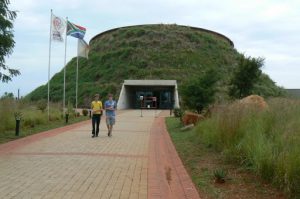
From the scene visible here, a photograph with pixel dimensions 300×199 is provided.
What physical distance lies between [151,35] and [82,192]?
65427 mm

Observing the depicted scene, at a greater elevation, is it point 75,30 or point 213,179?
point 75,30

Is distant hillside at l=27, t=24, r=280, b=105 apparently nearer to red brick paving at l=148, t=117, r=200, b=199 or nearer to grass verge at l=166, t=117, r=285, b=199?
red brick paving at l=148, t=117, r=200, b=199

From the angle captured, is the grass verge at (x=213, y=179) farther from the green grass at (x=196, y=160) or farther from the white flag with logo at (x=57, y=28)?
the white flag with logo at (x=57, y=28)

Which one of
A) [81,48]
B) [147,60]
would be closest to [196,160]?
[81,48]

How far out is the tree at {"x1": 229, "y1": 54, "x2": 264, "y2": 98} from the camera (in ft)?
120

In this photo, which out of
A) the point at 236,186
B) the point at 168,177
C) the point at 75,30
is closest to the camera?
the point at 236,186

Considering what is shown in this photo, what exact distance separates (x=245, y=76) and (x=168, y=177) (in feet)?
97.0

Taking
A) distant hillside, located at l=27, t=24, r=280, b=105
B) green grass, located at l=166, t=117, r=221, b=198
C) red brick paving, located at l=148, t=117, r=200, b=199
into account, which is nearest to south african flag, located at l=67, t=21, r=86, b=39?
green grass, located at l=166, t=117, r=221, b=198

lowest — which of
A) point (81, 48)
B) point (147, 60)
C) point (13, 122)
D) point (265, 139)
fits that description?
point (13, 122)

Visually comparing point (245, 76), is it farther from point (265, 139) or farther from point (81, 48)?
point (265, 139)

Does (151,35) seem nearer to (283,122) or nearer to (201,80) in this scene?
(201,80)

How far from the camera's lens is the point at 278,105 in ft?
33.9

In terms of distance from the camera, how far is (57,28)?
92.4 feet

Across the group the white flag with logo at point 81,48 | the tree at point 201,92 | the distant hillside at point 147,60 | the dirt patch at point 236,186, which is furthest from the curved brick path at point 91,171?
the distant hillside at point 147,60
